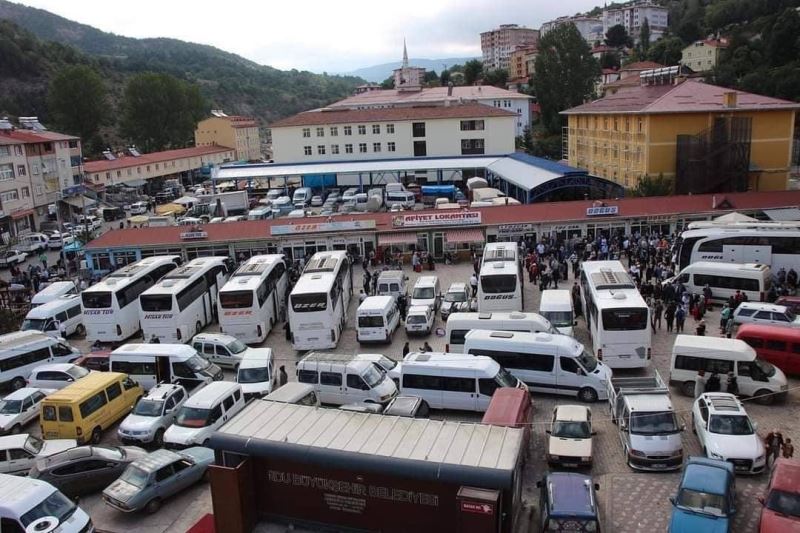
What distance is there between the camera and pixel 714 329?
20.4 m

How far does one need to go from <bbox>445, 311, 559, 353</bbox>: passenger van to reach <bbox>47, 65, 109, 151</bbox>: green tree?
6884cm

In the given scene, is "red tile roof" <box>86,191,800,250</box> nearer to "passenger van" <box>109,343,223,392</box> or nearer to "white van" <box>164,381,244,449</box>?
"passenger van" <box>109,343,223,392</box>

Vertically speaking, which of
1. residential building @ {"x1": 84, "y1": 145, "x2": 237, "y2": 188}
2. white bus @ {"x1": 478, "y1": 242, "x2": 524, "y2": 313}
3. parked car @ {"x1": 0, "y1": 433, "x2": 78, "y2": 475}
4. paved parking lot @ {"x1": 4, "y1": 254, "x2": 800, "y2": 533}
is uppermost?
residential building @ {"x1": 84, "y1": 145, "x2": 237, "y2": 188}

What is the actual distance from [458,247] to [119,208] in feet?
105

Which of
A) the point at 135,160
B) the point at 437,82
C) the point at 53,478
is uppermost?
the point at 437,82

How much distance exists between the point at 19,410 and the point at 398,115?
4604cm

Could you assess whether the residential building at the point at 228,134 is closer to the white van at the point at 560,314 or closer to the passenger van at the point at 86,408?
the white van at the point at 560,314

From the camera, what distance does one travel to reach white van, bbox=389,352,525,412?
49.3ft

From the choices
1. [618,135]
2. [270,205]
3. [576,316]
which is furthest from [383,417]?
[270,205]

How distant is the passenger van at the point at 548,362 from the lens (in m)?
15.7

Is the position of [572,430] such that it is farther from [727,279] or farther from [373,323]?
[727,279]

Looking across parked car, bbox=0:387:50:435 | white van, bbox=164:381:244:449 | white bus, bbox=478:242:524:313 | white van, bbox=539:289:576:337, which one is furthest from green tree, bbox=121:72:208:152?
white van, bbox=164:381:244:449

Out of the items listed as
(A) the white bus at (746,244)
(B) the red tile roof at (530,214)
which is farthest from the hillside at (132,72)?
(A) the white bus at (746,244)

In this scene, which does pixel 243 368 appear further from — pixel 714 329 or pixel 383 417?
pixel 714 329
